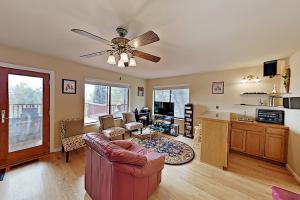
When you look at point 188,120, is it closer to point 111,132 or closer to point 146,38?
point 111,132

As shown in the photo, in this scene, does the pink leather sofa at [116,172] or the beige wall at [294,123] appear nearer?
the pink leather sofa at [116,172]

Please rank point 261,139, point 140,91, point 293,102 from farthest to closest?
point 140,91, point 261,139, point 293,102

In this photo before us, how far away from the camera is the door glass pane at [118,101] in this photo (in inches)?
201

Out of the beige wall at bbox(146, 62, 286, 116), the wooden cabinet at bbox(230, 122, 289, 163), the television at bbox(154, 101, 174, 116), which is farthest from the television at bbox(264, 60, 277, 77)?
the television at bbox(154, 101, 174, 116)

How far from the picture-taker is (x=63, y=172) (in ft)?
8.32

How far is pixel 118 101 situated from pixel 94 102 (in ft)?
3.48

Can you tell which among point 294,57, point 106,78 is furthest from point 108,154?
point 294,57

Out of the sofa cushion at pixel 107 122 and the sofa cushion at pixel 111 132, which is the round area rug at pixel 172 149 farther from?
the sofa cushion at pixel 107 122

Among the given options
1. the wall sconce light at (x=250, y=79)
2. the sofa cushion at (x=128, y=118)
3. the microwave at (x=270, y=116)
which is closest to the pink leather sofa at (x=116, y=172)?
the sofa cushion at (x=128, y=118)

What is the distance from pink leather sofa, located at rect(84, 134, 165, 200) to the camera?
4.88 ft

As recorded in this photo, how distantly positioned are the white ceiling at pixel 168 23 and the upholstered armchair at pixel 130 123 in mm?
2855

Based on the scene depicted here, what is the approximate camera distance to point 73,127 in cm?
345

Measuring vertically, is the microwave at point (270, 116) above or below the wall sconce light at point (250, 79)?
below

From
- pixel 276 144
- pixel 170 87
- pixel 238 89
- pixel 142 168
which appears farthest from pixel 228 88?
pixel 142 168
